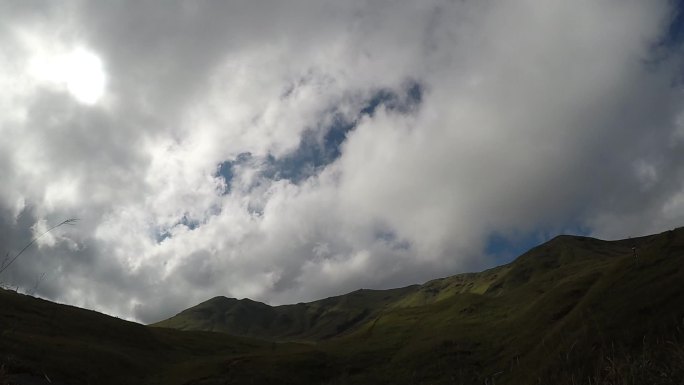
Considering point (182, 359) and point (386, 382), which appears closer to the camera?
point (386, 382)

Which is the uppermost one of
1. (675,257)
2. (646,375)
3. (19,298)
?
A: (19,298)

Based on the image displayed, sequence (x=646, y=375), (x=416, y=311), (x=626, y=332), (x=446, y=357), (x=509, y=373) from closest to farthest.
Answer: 1. (x=646, y=375)
2. (x=626, y=332)
3. (x=509, y=373)
4. (x=446, y=357)
5. (x=416, y=311)

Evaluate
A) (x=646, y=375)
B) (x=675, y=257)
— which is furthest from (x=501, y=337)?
(x=646, y=375)

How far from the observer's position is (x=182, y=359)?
88.2 meters

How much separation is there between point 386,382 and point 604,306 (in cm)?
2607

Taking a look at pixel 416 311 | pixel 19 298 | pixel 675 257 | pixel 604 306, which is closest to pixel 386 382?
pixel 604 306

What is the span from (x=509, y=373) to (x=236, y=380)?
3237 centimetres

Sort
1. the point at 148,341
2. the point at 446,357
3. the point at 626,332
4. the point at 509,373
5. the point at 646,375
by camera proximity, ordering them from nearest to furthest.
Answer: the point at 646,375
the point at 626,332
the point at 509,373
the point at 446,357
the point at 148,341

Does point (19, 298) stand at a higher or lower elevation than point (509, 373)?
higher

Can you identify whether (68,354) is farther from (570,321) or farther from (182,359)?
(570,321)

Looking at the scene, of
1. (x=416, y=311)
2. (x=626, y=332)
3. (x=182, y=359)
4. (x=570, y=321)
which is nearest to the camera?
(x=626, y=332)

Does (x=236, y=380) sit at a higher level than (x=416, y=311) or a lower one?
lower

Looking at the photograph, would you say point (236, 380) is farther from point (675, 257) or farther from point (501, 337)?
point (675, 257)

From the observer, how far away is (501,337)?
65.0 metres
